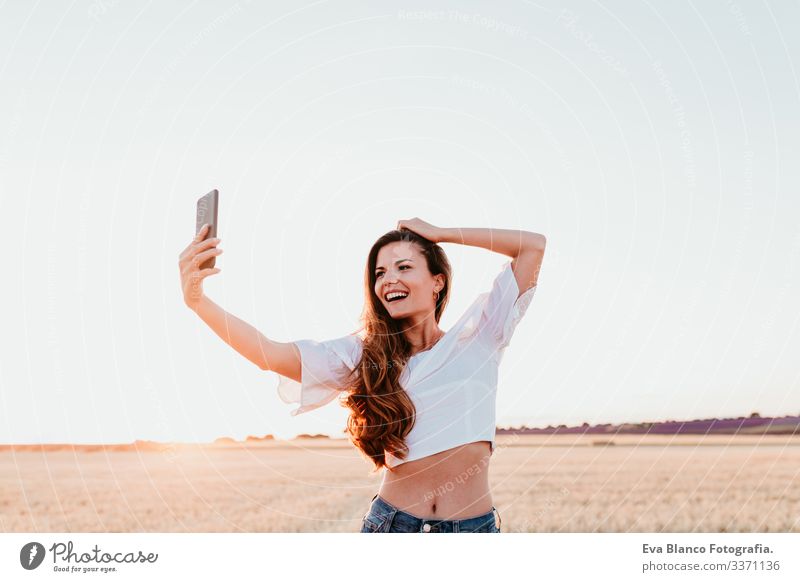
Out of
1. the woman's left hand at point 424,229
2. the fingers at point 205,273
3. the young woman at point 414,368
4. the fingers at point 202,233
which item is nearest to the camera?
the fingers at point 205,273

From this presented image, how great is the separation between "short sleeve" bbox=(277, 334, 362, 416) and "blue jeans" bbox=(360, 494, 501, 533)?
0.75m

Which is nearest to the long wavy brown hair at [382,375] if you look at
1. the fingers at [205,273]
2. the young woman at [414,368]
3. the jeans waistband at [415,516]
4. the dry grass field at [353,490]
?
the young woman at [414,368]

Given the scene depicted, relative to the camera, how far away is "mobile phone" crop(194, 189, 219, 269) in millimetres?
5008

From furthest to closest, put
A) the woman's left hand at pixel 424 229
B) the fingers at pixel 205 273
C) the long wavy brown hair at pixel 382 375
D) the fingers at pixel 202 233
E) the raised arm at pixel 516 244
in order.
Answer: the woman's left hand at pixel 424 229 → the raised arm at pixel 516 244 → the long wavy brown hair at pixel 382 375 → the fingers at pixel 202 233 → the fingers at pixel 205 273

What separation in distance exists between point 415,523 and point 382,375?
36.7 inches

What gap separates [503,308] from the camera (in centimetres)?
536

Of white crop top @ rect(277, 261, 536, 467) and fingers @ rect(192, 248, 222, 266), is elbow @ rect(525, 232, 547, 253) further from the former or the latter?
fingers @ rect(192, 248, 222, 266)

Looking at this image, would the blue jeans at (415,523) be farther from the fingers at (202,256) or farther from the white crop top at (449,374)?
the fingers at (202,256)

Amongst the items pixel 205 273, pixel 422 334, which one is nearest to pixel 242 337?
pixel 205 273

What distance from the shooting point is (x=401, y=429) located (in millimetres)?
5266

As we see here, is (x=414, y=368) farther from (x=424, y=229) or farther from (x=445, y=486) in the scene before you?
(x=424, y=229)

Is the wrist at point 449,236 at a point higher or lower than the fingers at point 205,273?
higher

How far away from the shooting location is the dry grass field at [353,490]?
14609 millimetres

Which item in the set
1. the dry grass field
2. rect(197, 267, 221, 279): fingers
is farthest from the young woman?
the dry grass field
